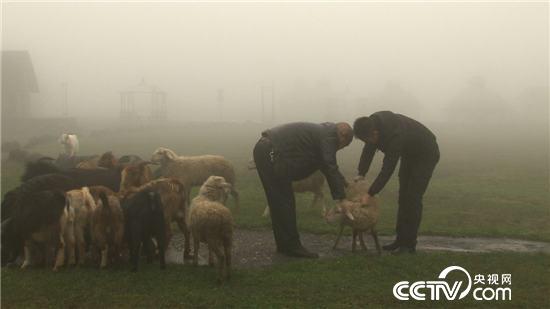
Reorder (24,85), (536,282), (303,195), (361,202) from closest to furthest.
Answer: (536,282) → (361,202) → (303,195) → (24,85)

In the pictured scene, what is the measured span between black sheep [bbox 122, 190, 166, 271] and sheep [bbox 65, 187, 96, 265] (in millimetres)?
612

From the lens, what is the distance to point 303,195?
1791cm

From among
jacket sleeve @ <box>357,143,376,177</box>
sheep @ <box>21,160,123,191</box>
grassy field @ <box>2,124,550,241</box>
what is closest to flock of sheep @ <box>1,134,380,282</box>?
jacket sleeve @ <box>357,143,376,177</box>

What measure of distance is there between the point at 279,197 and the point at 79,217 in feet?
11.3

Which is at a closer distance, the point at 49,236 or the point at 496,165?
the point at 49,236

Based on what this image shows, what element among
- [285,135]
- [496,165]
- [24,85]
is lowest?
[496,165]

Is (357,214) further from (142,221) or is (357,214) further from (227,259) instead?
(142,221)

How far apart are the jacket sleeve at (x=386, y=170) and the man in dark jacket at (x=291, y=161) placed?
55 cm

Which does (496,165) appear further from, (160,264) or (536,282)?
(160,264)

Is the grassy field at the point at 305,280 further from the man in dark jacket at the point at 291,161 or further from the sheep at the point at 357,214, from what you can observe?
the man in dark jacket at the point at 291,161

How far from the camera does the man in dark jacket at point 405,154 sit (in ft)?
31.3

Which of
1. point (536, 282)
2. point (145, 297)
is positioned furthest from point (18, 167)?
point (536, 282)

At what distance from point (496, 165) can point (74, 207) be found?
26.8 metres

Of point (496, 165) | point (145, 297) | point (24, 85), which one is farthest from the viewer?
point (24, 85)
